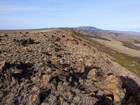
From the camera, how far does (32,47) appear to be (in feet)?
133

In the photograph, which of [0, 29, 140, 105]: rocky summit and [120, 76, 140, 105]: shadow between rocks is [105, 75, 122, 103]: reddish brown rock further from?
[120, 76, 140, 105]: shadow between rocks

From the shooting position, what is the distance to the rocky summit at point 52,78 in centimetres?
2884

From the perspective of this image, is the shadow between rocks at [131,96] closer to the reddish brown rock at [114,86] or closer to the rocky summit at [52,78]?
the rocky summit at [52,78]

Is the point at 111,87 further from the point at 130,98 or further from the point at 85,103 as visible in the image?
the point at 85,103

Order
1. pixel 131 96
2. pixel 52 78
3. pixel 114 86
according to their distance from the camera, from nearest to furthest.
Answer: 1. pixel 52 78
2. pixel 114 86
3. pixel 131 96

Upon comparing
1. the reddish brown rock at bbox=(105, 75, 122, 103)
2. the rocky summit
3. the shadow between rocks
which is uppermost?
the rocky summit

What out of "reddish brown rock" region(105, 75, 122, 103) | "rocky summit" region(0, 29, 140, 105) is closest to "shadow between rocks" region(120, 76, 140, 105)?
"rocky summit" region(0, 29, 140, 105)

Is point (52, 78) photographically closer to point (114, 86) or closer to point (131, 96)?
point (114, 86)

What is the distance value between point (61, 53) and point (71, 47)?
6.68 metres

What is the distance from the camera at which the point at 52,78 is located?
32.1 m

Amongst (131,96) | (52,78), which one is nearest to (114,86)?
(131,96)

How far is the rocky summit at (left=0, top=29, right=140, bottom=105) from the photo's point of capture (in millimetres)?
28844

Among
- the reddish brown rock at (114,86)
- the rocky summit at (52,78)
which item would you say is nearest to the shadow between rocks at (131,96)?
the rocky summit at (52,78)

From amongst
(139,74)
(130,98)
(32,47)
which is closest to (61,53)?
(32,47)
